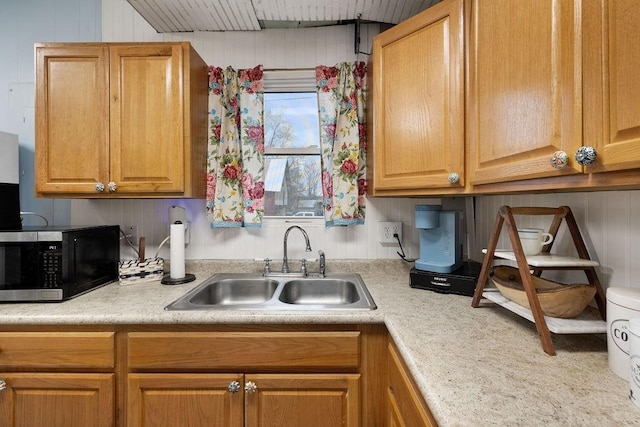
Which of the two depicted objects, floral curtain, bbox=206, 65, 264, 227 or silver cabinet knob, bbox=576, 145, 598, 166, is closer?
silver cabinet knob, bbox=576, 145, 598, 166

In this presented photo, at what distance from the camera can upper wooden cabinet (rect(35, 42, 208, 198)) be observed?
1.49 m

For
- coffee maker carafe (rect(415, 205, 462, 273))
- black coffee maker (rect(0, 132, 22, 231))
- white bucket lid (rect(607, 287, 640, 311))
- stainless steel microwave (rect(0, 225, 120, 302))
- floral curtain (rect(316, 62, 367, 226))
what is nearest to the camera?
white bucket lid (rect(607, 287, 640, 311))

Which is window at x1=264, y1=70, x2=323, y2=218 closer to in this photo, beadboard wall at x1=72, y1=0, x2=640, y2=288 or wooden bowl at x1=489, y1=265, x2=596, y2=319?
beadboard wall at x1=72, y1=0, x2=640, y2=288

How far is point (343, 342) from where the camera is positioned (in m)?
1.13

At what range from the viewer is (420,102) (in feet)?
4.11

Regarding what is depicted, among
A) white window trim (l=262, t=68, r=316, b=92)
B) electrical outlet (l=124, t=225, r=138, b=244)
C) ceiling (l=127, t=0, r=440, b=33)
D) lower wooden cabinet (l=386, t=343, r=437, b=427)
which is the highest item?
ceiling (l=127, t=0, r=440, b=33)

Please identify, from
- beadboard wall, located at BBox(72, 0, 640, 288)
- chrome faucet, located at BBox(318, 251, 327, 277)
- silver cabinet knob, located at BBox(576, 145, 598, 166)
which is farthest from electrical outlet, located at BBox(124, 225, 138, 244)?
silver cabinet knob, located at BBox(576, 145, 598, 166)

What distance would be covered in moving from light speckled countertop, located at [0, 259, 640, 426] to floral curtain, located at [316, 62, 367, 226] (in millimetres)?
492

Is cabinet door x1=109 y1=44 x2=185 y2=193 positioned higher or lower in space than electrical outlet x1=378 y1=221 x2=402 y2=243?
higher

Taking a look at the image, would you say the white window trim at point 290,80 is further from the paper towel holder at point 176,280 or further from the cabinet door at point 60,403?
the cabinet door at point 60,403

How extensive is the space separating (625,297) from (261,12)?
6.08ft

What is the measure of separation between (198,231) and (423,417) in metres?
1.54

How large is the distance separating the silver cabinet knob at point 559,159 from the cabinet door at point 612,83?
4 centimetres

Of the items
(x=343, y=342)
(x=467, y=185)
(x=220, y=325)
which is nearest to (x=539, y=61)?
(x=467, y=185)
